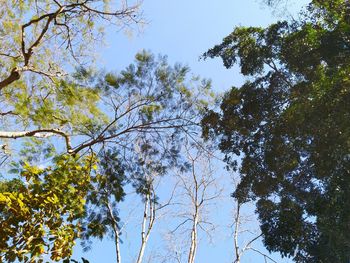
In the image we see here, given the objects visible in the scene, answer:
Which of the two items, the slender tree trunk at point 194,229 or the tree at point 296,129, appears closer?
the tree at point 296,129

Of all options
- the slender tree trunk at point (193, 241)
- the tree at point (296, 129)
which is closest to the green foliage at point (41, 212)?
the tree at point (296, 129)

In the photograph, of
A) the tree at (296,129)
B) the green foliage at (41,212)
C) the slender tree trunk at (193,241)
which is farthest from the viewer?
the slender tree trunk at (193,241)

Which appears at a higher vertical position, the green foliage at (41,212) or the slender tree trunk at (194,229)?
the slender tree trunk at (194,229)

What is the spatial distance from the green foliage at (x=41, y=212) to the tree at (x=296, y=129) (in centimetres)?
356

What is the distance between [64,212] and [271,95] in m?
5.43

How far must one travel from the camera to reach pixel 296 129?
699 centimetres

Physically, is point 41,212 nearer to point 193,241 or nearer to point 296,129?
point 296,129

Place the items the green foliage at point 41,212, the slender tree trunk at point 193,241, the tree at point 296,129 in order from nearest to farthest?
1. the green foliage at point 41,212
2. the tree at point 296,129
3. the slender tree trunk at point 193,241

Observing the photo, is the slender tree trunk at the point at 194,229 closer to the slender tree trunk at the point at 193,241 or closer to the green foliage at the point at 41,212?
the slender tree trunk at the point at 193,241

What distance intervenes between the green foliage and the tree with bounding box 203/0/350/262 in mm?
3557

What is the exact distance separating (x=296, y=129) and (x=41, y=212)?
182 inches

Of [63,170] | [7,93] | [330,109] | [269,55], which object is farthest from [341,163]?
[7,93]

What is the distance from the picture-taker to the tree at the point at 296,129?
21.4ft

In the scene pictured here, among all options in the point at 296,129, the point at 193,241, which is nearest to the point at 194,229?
the point at 193,241
